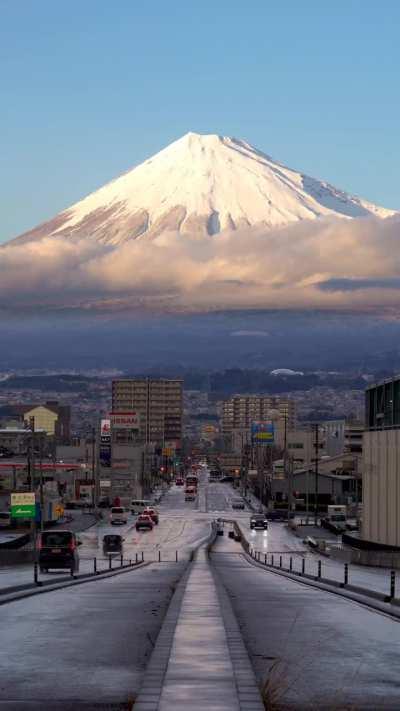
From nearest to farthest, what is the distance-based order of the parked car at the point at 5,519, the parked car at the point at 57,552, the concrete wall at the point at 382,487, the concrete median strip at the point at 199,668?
the concrete median strip at the point at 199,668, the parked car at the point at 57,552, the concrete wall at the point at 382,487, the parked car at the point at 5,519

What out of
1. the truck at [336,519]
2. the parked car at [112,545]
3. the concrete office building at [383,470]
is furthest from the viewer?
the truck at [336,519]

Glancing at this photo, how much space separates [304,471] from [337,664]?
17573 centimetres

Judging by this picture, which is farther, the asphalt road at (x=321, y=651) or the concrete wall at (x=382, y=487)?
the concrete wall at (x=382, y=487)

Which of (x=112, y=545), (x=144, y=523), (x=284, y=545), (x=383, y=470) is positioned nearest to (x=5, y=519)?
(x=144, y=523)

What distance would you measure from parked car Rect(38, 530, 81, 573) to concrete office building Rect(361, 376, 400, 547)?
31107mm

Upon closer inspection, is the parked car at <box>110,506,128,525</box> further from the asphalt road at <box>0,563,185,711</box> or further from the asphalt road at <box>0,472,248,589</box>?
the asphalt road at <box>0,563,185,711</box>

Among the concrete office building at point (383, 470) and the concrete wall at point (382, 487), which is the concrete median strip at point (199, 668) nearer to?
the concrete wall at point (382, 487)

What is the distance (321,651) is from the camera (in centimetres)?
1984

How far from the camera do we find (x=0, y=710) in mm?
13992

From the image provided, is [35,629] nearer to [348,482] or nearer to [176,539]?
[176,539]

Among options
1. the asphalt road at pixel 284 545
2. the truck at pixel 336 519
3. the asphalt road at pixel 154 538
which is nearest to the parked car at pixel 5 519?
the asphalt road at pixel 154 538

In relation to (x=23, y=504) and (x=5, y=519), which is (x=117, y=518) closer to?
(x=5, y=519)

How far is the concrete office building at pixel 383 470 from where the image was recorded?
78.2 metres

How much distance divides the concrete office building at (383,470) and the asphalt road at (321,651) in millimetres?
45256
